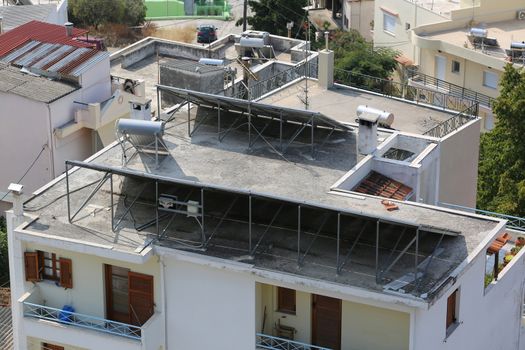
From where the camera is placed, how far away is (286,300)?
102 ft

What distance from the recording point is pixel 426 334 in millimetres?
29141

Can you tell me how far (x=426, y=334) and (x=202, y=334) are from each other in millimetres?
5899

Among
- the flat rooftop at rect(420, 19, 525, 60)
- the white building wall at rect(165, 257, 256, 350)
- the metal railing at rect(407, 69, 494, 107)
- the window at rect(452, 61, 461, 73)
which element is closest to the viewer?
the white building wall at rect(165, 257, 256, 350)

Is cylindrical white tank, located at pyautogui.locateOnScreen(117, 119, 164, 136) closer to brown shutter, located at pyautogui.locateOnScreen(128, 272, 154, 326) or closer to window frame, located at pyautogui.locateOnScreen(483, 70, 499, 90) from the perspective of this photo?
brown shutter, located at pyautogui.locateOnScreen(128, 272, 154, 326)

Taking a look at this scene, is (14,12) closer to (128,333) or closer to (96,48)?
(96,48)

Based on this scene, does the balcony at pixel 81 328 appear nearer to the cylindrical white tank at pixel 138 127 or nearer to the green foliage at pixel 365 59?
the cylindrical white tank at pixel 138 127

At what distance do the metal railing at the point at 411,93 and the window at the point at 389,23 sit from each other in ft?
43.4

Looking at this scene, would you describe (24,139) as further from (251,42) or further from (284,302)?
(284,302)

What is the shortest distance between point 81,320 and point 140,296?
1.88 metres

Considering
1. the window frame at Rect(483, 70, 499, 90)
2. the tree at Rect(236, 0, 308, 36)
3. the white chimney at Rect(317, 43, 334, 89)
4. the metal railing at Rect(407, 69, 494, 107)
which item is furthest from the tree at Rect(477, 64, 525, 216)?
the tree at Rect(236, 0, 308, 36)

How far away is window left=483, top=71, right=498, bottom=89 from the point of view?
2881 inches

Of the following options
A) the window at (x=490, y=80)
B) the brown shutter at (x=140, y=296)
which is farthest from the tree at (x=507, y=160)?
the brown shutter at (x=140, y=296)

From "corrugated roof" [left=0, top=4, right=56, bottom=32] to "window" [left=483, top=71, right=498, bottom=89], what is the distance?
1023 inches

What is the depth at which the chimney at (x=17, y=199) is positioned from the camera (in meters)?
32.1
